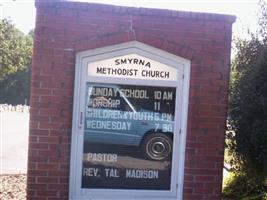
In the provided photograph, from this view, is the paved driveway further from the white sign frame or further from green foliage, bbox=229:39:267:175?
green foliage, bbox=229:39:267:175

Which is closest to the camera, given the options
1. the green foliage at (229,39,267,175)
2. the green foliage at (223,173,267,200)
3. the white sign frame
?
the white sign frame

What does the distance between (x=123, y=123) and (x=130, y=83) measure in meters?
0.56

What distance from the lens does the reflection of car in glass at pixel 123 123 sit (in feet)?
21.7

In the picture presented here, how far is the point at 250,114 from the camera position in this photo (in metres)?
6.88

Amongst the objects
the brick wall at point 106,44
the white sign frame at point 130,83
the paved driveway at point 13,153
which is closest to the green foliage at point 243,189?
the brick wall at point 106,44

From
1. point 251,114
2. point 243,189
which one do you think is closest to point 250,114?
point 251,114

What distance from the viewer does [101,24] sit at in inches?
255

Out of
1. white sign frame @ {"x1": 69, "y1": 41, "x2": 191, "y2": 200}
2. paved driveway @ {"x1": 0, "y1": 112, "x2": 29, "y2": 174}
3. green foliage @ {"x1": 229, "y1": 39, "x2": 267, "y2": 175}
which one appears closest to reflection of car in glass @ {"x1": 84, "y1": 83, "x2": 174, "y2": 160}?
white sign frame @ {"x1": 69, "y1": 41, "x2": 191, "y2": 200}

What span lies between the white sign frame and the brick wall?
9 centimetres

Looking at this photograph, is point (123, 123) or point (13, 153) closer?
point (123, 123)

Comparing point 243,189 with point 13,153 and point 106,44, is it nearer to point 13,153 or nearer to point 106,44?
point 106,44

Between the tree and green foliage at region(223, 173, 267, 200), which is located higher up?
the tree

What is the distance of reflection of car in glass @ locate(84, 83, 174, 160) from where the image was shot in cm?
661

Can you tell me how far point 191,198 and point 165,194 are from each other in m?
0.36
